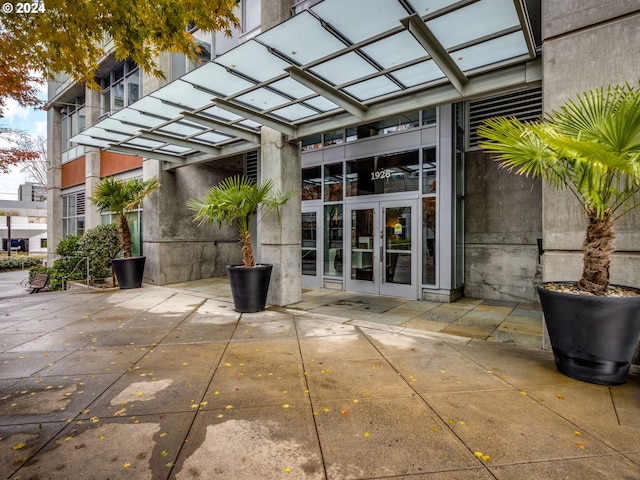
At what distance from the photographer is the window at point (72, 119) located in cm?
1694

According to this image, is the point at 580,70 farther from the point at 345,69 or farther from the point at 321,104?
the point at 321,104

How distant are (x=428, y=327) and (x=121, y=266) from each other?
28.2ft

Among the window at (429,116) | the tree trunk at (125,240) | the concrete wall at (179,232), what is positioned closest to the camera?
the window at (429,116)

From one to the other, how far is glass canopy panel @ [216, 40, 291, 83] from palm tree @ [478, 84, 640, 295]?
3.26m

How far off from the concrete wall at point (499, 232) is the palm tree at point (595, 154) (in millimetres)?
4002

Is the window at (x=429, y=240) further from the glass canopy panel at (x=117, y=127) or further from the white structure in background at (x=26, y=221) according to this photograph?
the white structure in background at (x=26, y=221)

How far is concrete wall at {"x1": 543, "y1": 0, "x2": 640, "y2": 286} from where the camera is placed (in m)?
3.79

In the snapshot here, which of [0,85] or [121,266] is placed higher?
[0,85]

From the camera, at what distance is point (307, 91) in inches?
233

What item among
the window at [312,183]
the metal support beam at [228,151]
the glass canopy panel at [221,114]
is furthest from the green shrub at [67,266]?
the window at [312,183]

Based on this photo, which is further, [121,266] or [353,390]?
[121,266]

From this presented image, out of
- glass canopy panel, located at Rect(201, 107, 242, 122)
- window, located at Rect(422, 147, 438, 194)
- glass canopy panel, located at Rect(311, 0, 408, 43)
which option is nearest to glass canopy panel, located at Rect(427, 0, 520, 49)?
glass canopy panel, located at Rect(311, 0, 408, 43)

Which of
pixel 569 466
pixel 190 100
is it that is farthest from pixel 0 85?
pixel 569 466

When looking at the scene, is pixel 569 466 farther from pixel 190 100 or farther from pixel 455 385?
pixel 190 100
